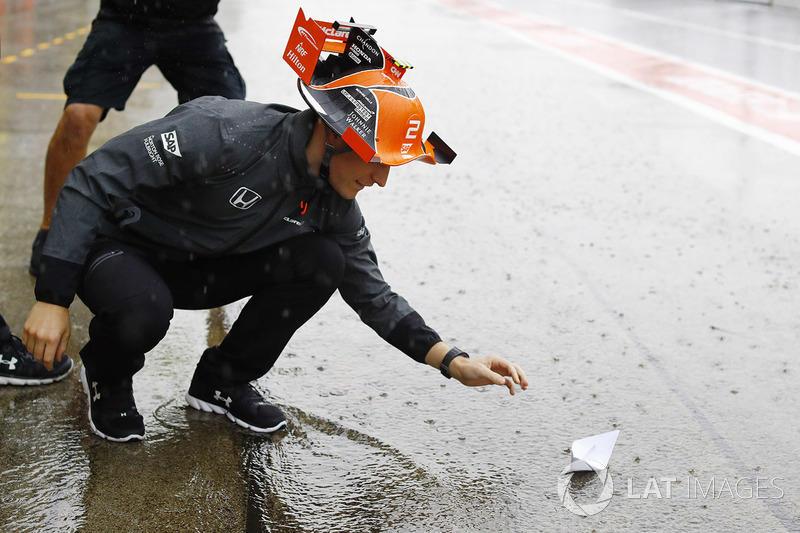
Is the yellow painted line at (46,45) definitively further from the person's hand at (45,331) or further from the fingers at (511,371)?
the fingers at (511,371)

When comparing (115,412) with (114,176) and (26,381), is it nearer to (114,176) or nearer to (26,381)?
(26,381)

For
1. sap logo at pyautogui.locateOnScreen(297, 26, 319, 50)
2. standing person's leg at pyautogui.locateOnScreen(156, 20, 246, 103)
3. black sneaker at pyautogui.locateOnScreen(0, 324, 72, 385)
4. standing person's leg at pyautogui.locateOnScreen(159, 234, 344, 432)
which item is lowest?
black sneaker at pyautogui.locateOnScreen(0, 324, 72, 385)

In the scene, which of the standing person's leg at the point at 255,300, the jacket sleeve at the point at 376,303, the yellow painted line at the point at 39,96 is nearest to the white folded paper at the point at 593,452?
the jacket sleeve at the point at 376,303

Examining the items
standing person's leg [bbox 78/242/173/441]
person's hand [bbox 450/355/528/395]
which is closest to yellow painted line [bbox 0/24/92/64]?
standing person's leg [bbox 78/242/173/441]

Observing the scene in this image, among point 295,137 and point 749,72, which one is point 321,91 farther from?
point 749,72

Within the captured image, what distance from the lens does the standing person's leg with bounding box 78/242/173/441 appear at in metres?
2.35

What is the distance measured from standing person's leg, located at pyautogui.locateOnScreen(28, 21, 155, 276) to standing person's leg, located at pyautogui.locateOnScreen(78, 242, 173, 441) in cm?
127

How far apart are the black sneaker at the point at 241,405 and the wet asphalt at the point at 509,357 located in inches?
1.5

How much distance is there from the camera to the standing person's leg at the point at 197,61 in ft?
12.0

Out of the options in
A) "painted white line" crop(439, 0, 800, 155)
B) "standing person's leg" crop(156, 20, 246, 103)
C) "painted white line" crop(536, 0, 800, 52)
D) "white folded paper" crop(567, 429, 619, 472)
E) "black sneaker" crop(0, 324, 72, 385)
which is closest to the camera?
"white folded paper" crop(567, 429, 619, 472)

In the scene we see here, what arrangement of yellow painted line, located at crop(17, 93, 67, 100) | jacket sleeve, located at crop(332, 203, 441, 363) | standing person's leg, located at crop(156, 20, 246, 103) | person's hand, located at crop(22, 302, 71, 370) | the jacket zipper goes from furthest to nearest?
yellow painted line, located at crop(17, 93, 67, 100) → standing person's leg, located at crop(156, 20, 246, 103) → jacket sleeve, located at crop(332, 203, 441, 363) → the jacket zipper → person's hand, located at crop(22, 302, 71, 370)

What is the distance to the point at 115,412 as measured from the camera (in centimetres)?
256

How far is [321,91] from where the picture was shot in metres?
2.26

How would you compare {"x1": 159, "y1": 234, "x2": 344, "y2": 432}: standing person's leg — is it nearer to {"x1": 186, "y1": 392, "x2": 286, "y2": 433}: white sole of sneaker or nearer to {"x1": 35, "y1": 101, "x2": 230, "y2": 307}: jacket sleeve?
{"x1": 186, "y1": 392, "x2": 286, "y2": 433}: white sole of sneaker
